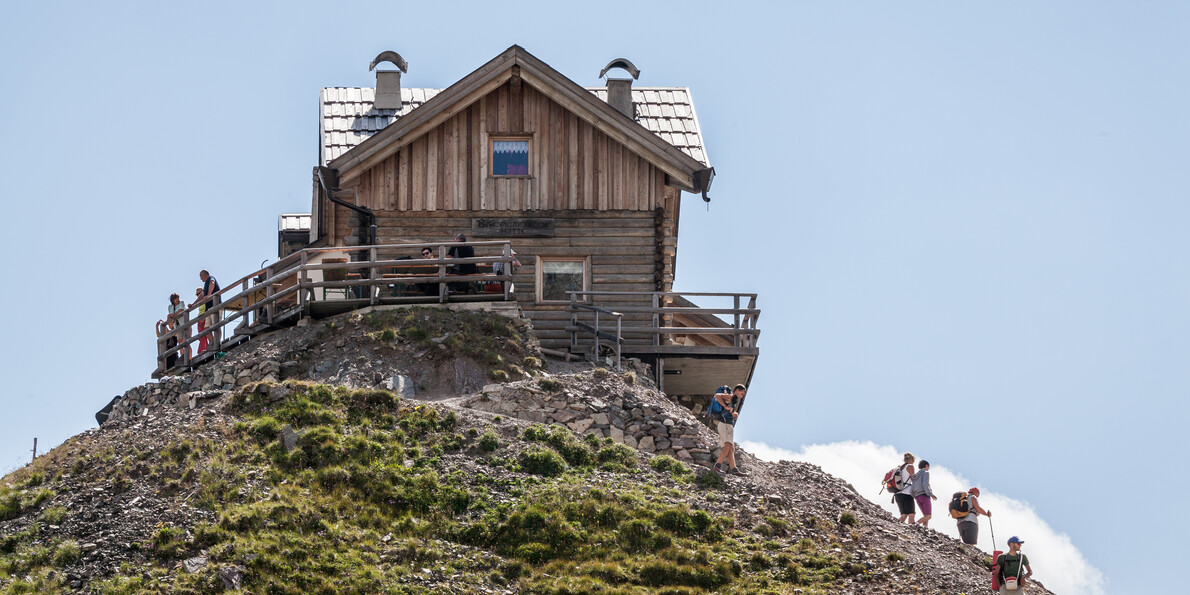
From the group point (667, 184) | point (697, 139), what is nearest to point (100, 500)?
point (667, 184)

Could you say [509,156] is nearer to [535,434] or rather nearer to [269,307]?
[269,307]

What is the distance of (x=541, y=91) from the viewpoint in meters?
37.1

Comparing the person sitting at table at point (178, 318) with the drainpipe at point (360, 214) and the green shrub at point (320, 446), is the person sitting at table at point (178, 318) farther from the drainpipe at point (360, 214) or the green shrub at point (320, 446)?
the green shrub at point (320, 446)

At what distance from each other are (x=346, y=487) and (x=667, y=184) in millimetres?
13097

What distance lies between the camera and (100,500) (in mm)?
26594

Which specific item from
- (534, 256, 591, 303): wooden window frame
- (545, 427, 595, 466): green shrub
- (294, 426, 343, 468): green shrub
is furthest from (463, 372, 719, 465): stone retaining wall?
(534, 256, 591, 303): wooden window frame

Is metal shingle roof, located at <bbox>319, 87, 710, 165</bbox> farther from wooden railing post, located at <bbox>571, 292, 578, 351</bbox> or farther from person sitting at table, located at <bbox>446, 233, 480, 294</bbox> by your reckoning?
wooden railing post, located at <bbox>571, 292, 578, 351</bbox>

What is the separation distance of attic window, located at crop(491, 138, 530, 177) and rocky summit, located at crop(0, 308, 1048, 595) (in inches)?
220

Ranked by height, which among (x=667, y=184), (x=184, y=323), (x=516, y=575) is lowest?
(x=516, y=575)

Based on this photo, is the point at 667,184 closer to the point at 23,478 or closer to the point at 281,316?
the point at 281,316

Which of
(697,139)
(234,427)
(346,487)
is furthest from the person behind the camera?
(697,139)

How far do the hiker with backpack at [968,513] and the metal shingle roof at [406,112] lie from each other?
1182cm

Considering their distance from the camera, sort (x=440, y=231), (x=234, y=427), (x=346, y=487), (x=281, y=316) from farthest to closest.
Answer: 1. (x=440, y=231)
2. (x=281, y=316)
3. (x=234, y=427)
4. (x=346, y=487)

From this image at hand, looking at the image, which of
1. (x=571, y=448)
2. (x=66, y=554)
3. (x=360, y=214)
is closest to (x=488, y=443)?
(x=571, y=448)
